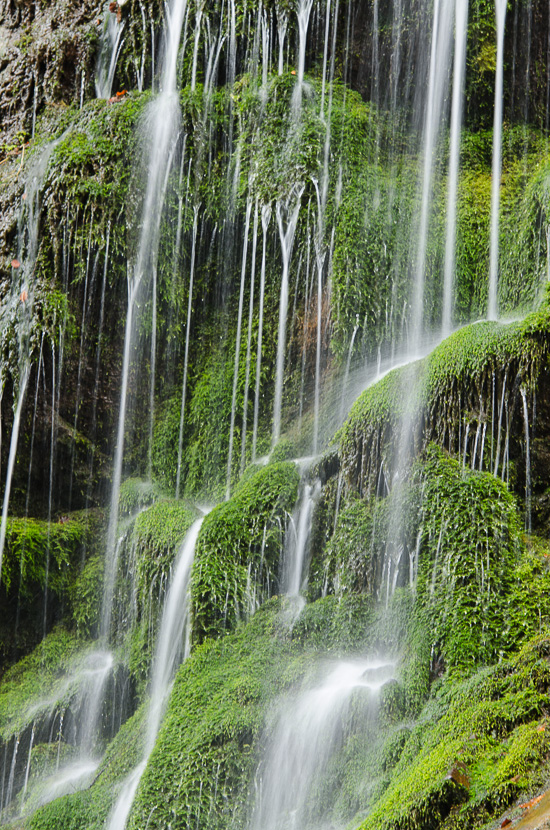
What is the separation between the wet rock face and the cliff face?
6 cm

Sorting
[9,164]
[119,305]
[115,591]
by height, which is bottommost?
[115,591]

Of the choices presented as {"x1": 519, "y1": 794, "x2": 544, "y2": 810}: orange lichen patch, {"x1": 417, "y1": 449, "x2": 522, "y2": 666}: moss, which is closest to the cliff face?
{"x1": 417, "y1": 449, "x2": 522, "y2": 666}: moss

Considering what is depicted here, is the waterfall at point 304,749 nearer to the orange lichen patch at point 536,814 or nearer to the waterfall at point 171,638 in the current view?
the waterfall at point 171,638

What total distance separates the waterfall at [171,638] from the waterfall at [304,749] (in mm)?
1518

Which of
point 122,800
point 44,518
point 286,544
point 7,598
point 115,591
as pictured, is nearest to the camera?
point 122,800

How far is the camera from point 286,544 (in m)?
7.92

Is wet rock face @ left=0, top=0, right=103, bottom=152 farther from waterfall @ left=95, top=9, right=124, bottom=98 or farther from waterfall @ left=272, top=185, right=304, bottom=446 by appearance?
waterfall @ left=272, top=185, right=304, bottom=446

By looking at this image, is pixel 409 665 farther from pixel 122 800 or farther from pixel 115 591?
pixel 115 591

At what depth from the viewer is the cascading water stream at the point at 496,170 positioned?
9.75 m

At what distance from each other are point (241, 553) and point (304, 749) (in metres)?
2.24

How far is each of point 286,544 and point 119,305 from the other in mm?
5111

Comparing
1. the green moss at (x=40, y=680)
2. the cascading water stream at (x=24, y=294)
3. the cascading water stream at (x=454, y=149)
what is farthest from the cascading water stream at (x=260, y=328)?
the green moss at (x=40, y=680)

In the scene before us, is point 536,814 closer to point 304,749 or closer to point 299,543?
point 304,749

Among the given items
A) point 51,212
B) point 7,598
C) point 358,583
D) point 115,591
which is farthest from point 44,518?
point 358,583
